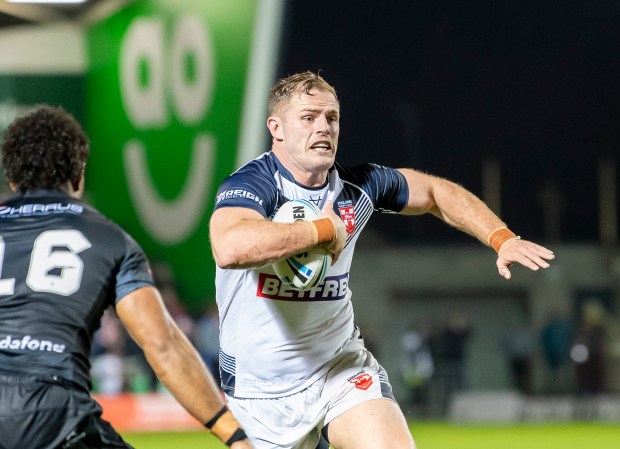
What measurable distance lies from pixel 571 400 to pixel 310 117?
15.4 meters

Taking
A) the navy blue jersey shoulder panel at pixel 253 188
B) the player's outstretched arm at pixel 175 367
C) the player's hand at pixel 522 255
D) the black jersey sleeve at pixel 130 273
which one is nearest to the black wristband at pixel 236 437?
the player's outstretched arm at pixel 175 367

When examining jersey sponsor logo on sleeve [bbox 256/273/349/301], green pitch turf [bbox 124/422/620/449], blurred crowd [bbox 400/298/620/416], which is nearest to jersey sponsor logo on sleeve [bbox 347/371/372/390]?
jersey sponsor logo on sleeve [bbox 256/273/349/301]

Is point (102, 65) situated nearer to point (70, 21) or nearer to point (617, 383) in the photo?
point (70, 21)

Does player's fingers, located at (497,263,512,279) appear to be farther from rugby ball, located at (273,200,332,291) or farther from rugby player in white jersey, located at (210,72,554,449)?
rugby ball, located at (273,200,332,291)

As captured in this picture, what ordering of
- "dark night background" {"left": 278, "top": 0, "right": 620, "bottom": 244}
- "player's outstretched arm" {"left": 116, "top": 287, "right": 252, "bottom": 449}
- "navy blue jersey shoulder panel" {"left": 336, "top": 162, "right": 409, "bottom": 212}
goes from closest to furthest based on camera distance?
1. "player's outstretched arm" {"left": 116, "top": 287, "right": 252, "bottom": 449}
2. "navy blue jersey shoulder panel" {"left": 336, "top": 162, "right": 409, "bottom": 212}
3. "dark night background" {"left": 278, "top": 0, "right": 620, "bottom": 244}

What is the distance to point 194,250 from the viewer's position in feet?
66.2

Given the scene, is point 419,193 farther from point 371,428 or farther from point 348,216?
point 371,428

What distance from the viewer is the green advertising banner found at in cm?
1870

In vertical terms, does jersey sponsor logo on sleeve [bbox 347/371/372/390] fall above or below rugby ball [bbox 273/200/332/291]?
below

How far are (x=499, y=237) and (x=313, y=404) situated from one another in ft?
4.01

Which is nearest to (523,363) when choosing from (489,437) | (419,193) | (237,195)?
(489,437)

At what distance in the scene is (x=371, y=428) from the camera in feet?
18.0

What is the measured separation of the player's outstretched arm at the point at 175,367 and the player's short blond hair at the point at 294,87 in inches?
62.1

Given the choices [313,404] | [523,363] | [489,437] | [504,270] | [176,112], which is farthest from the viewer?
[523,363]
